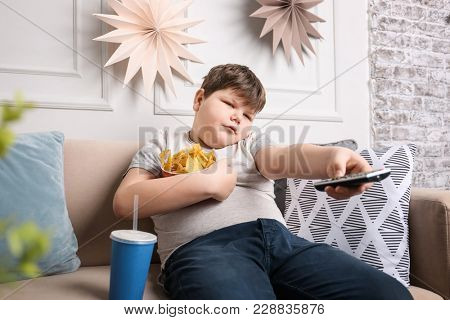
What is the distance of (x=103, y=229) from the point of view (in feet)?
3.91

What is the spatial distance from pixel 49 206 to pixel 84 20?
755 mm

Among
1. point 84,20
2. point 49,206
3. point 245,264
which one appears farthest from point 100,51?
point 245,264

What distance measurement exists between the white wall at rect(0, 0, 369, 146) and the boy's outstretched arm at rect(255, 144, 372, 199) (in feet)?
1.75

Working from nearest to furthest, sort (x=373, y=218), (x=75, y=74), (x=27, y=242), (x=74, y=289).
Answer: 1. (x=27, y=242)
2. (x=74, y=289)
3. (x=373, y=218)
4. (x=75, y=74)

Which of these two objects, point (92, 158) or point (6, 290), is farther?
point (92, 158)

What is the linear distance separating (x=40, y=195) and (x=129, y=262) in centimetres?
39


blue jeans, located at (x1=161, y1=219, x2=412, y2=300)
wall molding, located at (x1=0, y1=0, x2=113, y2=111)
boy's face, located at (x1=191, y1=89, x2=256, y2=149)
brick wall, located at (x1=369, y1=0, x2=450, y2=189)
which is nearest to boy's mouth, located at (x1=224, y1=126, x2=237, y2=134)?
boy's face, located at (x1=191, y1=89, x2=256, y2=149)

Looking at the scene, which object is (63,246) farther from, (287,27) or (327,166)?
(287,27)

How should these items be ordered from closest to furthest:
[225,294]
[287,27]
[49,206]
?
[225,294] → [49,206] → [287,27]

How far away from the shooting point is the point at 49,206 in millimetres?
1005

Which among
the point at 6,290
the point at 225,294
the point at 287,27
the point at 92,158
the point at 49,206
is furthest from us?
the point at 287,27

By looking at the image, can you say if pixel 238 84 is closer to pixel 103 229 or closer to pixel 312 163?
pixel 312 163

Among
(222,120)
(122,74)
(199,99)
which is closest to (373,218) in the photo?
(222,120)

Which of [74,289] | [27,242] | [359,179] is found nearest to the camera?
[27,242]
